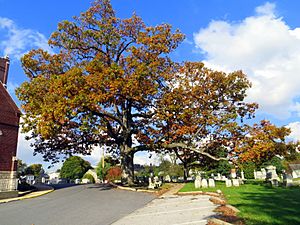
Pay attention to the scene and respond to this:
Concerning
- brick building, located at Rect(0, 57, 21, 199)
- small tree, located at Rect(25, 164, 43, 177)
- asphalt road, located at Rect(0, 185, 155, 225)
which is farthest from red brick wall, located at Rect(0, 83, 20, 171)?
small tree, located at Rect(25, 164, 43, 177)

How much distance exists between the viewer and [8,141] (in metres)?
20.7

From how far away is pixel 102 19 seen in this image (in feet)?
84.9

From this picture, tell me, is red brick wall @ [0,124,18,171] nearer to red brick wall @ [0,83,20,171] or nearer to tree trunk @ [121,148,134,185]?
red brick wall @ [0,83,20,171]

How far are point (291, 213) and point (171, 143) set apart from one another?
15.5 m

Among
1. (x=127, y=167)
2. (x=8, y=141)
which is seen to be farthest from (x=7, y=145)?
(x=127, y=167)

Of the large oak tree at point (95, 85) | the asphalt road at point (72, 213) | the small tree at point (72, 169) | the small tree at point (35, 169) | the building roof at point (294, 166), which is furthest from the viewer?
the small tree at point (35, 169)

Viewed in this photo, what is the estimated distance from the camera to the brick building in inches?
776

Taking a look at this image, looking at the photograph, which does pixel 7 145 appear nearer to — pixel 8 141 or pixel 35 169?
pixel 8 141

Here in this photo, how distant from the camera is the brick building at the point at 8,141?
19703mm

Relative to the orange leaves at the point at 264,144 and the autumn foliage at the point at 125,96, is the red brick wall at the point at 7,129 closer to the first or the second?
the autumn foliage at the point at 125,96

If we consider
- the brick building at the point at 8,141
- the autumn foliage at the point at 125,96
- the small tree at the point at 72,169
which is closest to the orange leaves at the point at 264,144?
the autumn foliage at the point at 125,96

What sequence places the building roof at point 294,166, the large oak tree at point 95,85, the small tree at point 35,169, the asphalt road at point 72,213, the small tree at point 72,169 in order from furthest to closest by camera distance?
1. the small tree at point 35,169
2. the building roof at point 294,166
3. the small tree at point 72,169
4. the large oak tree at point 95,85
5. the asphalt road at point 72,213

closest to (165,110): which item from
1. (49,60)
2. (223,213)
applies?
(49,60)

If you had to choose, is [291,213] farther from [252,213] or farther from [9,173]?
[9,173]
